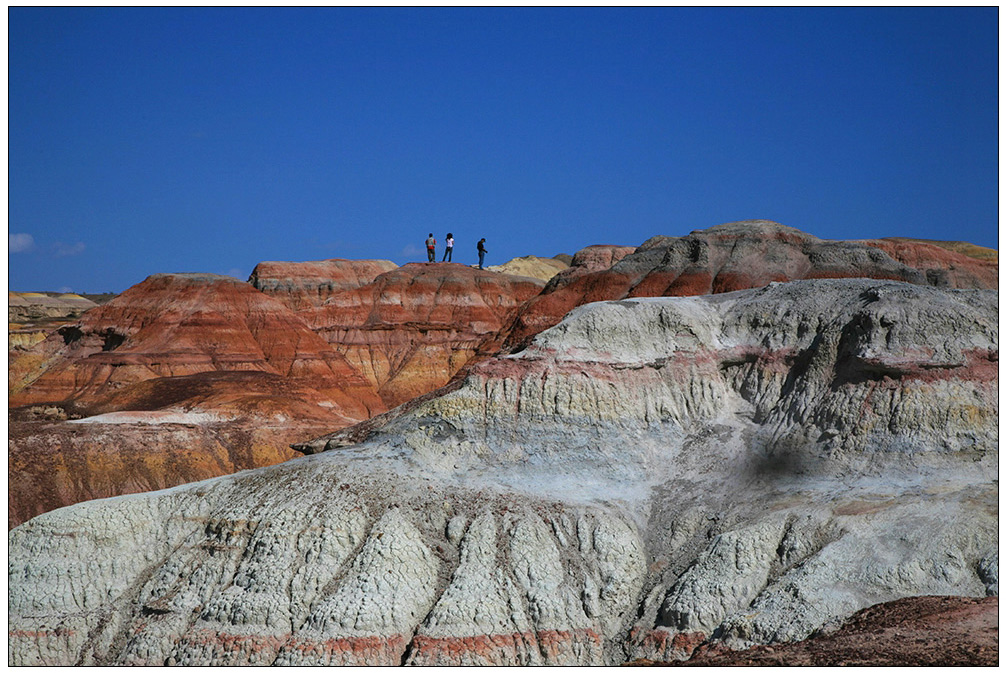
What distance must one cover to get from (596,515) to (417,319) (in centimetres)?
5925

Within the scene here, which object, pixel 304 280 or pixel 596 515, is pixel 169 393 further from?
pixel 304 280

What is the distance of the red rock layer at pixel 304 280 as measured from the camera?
9638 centimetres

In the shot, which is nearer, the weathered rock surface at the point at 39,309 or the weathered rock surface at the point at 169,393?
the weathered rock surface at the point at 169,393

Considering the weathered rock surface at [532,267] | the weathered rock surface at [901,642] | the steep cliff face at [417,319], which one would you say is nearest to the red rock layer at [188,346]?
the steep cliff face at [417,319]

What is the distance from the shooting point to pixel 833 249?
53.2 meters

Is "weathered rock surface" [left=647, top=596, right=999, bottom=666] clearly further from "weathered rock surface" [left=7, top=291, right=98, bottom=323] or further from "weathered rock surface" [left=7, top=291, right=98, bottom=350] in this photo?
"weathered rock surface" [left=7, top=291, right=98, bottom=323]

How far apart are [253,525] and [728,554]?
11518mm

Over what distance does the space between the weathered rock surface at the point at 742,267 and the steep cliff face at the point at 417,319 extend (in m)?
22.8

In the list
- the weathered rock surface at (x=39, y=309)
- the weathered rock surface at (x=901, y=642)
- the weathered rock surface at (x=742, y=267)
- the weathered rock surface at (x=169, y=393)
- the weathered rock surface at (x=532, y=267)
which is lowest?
the weathered rock surface at (x=901, y=642)

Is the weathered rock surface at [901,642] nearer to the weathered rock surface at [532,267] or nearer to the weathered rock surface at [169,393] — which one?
the weathered rock surface at [169,393]

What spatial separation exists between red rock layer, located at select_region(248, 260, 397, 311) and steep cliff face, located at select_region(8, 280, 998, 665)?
6520 cm

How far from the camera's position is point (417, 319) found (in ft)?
283

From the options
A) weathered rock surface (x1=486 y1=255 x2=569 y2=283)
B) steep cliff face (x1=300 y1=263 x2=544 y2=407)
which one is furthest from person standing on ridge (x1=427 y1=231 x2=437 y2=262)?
weathered rock surface (x1=486 y1=255 x2=569 y2=283)

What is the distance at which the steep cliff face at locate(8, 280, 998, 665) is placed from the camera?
80.6 feet
